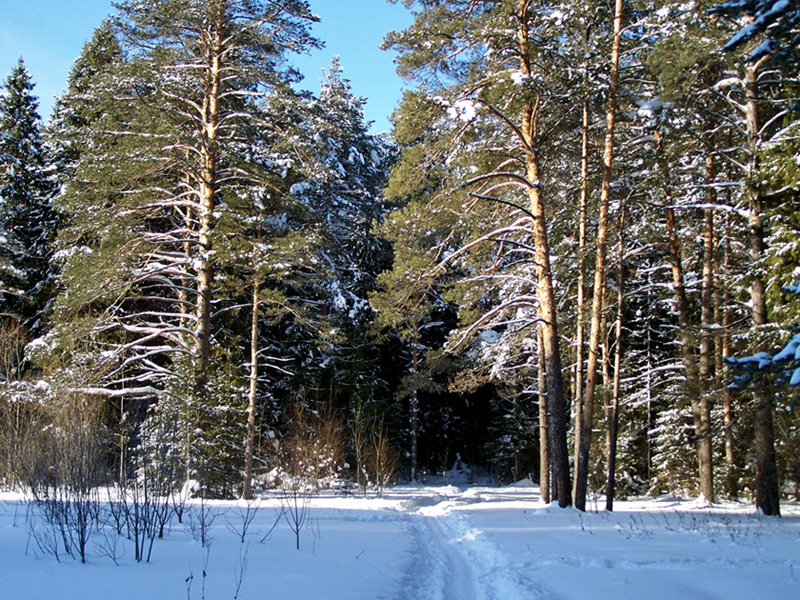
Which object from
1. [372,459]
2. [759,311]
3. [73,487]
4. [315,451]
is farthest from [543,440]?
[73,487]

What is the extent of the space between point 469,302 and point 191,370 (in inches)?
290

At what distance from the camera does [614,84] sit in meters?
11.3

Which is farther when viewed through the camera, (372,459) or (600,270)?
(372,459)

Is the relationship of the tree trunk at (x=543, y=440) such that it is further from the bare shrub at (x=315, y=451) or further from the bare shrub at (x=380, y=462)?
the bare shrub at (x=315, y=451)

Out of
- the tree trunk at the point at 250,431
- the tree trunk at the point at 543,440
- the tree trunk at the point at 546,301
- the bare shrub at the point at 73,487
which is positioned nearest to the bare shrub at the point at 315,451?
the tree trunk at the point at 250,431

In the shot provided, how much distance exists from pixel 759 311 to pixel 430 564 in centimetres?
883

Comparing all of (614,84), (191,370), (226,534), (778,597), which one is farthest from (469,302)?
(778,597)

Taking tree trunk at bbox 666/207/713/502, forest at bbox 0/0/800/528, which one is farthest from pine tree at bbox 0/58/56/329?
tree trunk at bbox 666/207/713/502

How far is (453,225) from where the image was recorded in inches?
491

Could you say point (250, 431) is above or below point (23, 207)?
below

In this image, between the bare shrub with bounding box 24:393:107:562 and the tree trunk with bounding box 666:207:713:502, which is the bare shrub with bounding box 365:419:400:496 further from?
the bare shrub with bounding box 24:393:107:562

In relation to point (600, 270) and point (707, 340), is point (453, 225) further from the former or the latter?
point (707, 340)

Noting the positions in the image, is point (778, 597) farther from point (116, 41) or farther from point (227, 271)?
point (116, 41)

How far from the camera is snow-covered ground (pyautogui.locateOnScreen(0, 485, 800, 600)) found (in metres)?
4.59
